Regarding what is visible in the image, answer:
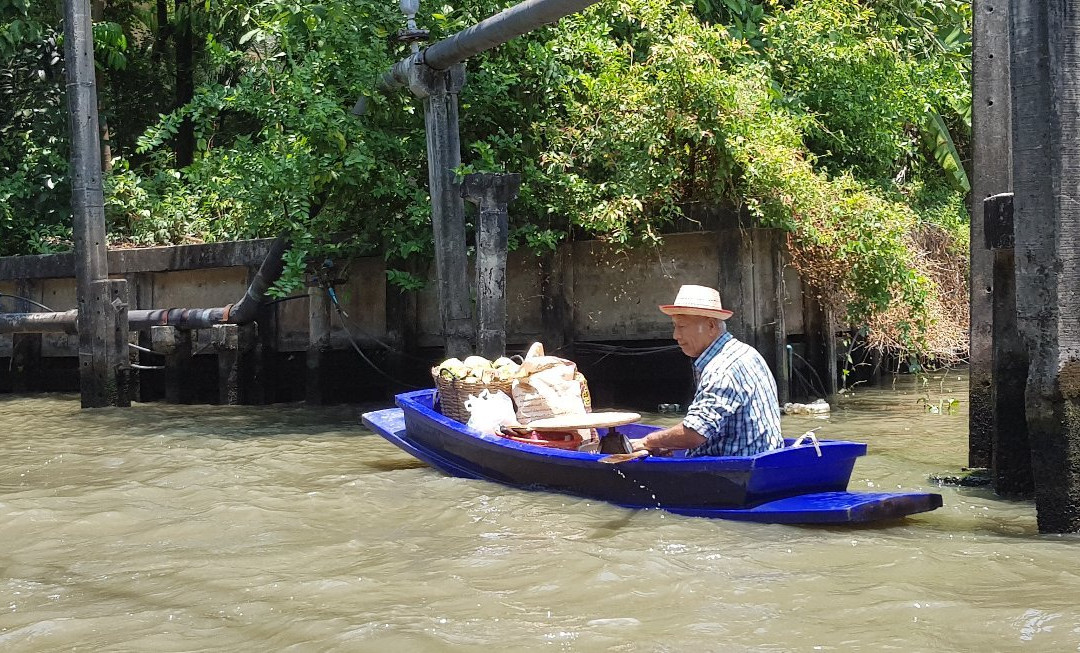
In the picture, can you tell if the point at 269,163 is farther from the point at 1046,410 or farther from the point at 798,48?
the point at 1046,410

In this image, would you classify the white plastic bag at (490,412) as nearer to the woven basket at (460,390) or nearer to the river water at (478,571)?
the woven basket at (460,390)

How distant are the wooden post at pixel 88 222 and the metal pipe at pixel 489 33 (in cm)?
398

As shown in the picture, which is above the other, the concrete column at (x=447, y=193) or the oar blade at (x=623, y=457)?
the concrete column at (x=447, y=193)

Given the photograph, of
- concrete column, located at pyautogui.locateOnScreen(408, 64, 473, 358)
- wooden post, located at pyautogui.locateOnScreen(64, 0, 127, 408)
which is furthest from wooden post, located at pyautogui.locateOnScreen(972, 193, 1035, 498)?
wooden post, located at pyautogui.locateOnScreen(64, 0, 127, 408)

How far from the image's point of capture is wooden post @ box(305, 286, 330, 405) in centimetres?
1341

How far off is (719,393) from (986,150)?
3.06 meters

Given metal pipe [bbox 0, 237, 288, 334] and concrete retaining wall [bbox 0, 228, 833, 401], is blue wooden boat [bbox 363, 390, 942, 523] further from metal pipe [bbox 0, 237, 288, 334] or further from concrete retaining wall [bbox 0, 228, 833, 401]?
metal pipe [bbox 0, 237, 288, 334]

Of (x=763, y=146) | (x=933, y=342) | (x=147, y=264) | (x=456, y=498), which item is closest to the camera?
(x=456, y=498)

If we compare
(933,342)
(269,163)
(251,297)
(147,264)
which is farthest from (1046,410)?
(147,264)

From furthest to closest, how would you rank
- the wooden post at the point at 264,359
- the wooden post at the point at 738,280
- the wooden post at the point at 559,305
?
the wooden post at the point at 264,359
the wooden post at the point at 559,305
the wooden post at the point at 738,280

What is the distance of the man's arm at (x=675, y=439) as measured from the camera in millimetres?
6258

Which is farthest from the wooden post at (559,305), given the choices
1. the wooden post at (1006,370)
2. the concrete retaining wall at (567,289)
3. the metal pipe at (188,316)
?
the wooden post at (1006,370)

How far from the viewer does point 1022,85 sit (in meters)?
5.82

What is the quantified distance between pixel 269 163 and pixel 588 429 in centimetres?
638
